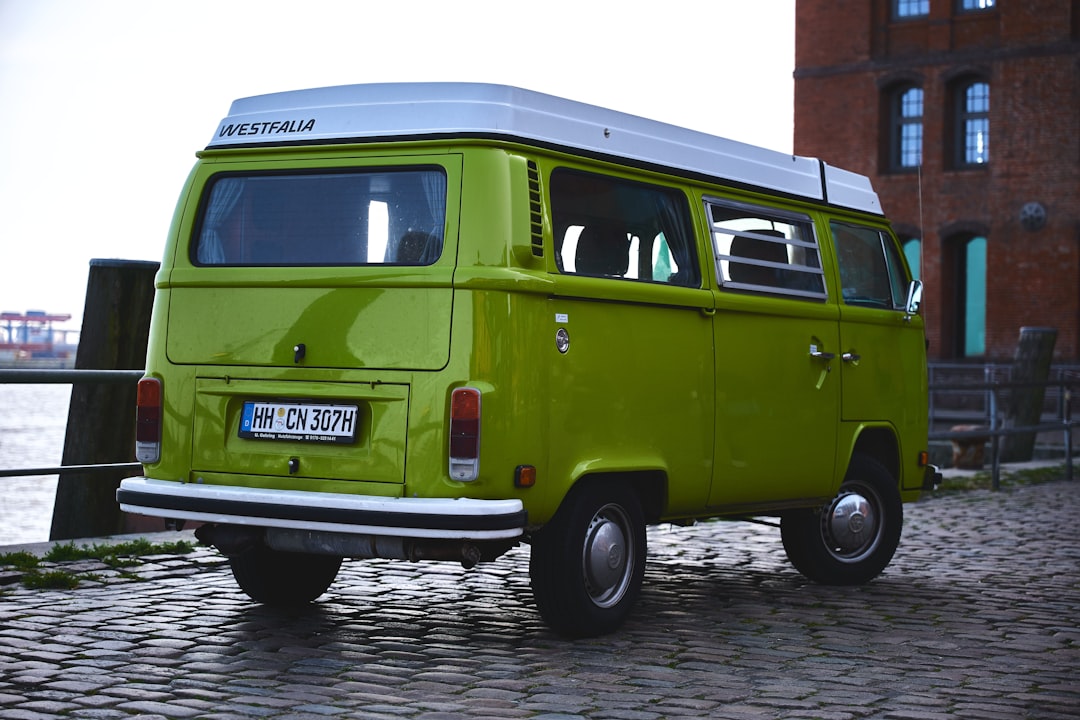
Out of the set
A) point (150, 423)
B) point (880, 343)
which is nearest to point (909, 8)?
point (880, 343)

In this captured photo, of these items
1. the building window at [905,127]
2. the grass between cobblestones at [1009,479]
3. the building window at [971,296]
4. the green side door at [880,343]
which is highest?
the building window at [905,127]

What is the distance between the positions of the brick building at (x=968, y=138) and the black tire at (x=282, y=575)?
98.5ft

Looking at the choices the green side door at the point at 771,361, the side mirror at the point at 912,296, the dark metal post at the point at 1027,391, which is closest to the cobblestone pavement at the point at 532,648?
the green side door at the point at 771,361

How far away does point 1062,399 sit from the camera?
17.8 meters

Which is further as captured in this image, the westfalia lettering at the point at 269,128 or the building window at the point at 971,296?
the building window at the point at 971,296

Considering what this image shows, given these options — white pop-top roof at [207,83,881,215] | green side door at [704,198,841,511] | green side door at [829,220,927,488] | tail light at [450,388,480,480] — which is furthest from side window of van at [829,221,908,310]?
tail light at [450,388,480,480]

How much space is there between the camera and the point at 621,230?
704cm

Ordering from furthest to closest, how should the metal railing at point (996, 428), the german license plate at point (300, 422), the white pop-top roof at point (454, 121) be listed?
the metal railing at point (996, 428) < the white pop-top roof at point (454, 121) < the german license plate at point (300, 422)

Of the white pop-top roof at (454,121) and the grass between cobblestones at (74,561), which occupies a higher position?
the white pop-top roof at (454,121)

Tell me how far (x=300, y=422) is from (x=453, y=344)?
779mm

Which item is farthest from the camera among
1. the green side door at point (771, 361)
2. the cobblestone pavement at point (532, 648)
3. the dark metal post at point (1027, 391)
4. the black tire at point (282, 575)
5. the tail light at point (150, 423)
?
the dark metal post at point (1027, 391)

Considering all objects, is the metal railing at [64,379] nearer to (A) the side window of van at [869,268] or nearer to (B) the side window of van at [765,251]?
(B) the side window of van at [765,251]

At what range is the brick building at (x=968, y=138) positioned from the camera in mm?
35719

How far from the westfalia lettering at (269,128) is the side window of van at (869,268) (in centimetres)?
334
